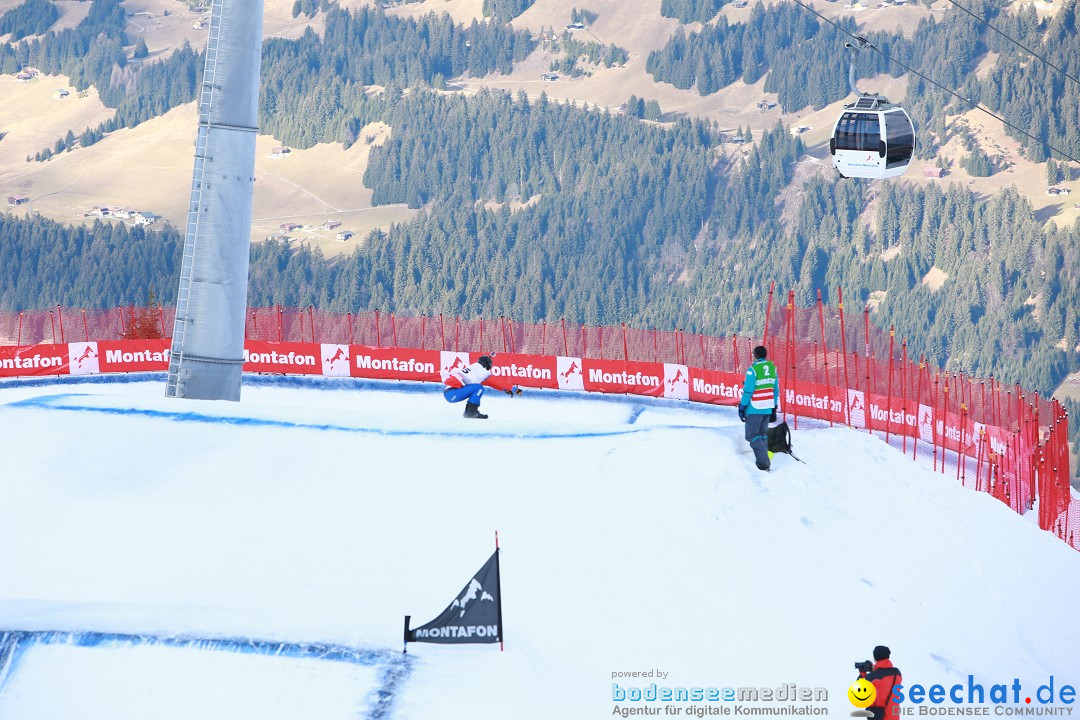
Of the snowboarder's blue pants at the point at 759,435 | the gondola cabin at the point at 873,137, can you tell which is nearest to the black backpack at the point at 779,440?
the snowboarder's blue pants at the point at 759,435

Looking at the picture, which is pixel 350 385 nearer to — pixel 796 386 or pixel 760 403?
pixel 796 386

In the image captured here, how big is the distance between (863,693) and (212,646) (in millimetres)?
6172

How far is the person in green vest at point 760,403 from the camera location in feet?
57.1

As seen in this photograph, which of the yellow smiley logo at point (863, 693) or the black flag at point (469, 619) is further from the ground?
the black flag at point (469, 619)

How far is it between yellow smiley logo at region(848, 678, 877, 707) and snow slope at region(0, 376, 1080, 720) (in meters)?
0.88

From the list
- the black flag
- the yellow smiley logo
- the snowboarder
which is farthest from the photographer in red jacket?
the snowboarder

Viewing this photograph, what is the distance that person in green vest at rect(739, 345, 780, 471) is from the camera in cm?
1741

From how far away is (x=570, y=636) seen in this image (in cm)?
1394

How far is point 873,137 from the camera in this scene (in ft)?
84.5

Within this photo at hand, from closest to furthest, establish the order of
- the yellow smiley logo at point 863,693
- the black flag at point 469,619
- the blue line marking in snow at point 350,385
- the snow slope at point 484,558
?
the yellow smiley logo at point 863,693 → the snow slope at point 484,558 → the black flag at point 469,619 → the blue line marking in snow at point 350,385

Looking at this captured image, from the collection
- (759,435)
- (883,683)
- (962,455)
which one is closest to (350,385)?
(962,455)

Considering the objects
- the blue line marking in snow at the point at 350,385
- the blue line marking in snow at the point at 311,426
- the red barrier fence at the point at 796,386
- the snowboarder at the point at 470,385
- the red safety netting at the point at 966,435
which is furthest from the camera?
the blue line marking in snow at the point at 350,385

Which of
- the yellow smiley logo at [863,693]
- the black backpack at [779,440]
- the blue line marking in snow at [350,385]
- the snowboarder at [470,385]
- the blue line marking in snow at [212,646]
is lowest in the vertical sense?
the yellow smiley logo at [863,693]

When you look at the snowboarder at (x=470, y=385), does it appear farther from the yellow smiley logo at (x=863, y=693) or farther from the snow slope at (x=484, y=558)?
the yellow smiley logo at (x=863, y=693)
